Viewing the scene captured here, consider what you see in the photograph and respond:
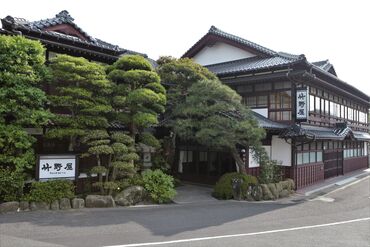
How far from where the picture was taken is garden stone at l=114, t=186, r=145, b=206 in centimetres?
1360

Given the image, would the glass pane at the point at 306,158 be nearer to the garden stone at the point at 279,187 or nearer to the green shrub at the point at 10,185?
the garden stone at the point at 279,187

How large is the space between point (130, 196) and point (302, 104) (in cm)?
1177

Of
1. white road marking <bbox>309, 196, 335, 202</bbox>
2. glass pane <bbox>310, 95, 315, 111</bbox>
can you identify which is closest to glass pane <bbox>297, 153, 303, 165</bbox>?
white road marking <bbox>309, 196, 335, 202</bbox>

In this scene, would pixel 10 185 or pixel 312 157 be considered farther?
pixel 312 157

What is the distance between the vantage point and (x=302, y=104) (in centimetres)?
1931

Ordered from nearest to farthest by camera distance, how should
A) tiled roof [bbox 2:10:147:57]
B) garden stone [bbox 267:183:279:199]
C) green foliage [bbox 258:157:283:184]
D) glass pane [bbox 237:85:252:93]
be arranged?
tiled roof [bbox 2:10:147:57]
garden stone [bbox 267:183:279:199]
green foliage [bbox 258:157:283:184]
glass pane [bbox 237:85:252:93]

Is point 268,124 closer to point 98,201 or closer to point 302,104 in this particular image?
point 302,104

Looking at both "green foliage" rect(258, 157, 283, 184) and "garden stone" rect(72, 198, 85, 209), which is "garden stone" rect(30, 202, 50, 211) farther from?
"green foliage" rect(258, 157, 283, 184)

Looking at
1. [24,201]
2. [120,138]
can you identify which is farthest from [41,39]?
[24,201]

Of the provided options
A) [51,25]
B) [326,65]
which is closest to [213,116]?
[51,25]

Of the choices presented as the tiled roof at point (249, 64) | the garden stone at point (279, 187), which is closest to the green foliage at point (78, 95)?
the garden stone at point (279, 187)

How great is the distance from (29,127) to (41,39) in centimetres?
393

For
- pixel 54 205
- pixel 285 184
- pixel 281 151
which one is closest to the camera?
pixel 54 205

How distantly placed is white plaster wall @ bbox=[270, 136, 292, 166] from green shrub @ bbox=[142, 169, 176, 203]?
8.75m
